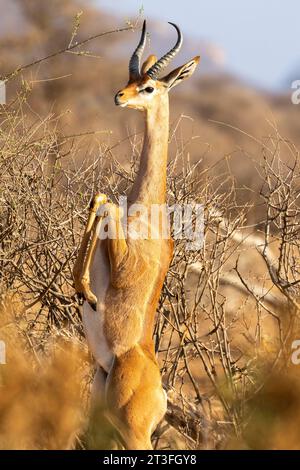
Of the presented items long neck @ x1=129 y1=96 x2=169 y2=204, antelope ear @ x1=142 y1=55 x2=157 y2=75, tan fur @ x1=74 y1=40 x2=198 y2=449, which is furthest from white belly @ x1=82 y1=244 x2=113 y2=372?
antelope ear @ x1=142 y1=55 x2=157 y2=75

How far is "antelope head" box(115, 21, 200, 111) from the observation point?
6207mm

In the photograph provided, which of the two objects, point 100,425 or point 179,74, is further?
point 179,74

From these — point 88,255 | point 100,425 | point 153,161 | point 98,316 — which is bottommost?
point 100,425

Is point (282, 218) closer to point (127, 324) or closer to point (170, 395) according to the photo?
point (170, 395)

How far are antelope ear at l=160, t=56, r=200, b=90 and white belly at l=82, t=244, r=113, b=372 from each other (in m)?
1.10

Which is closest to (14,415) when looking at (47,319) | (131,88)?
(131,88)

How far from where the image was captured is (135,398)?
555 cm

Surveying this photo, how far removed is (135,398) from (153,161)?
1366 mm

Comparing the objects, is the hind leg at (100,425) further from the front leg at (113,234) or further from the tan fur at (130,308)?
the front leg at (113,234)

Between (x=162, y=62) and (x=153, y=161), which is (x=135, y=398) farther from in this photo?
(x=162, y=62)

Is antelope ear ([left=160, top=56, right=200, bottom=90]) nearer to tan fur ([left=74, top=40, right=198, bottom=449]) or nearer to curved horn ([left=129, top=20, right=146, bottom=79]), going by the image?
curved horn ([left=129, top=20, right=146, bottom=79])

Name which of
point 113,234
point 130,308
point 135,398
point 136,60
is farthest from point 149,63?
point 135,398

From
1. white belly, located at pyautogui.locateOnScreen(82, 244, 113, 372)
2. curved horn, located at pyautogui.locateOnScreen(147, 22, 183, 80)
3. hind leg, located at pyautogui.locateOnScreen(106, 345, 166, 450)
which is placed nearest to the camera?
hind leg, located at pyautogui.locateOnScreen(106, 345, 166, 450)

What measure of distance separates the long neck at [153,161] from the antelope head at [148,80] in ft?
0.21
